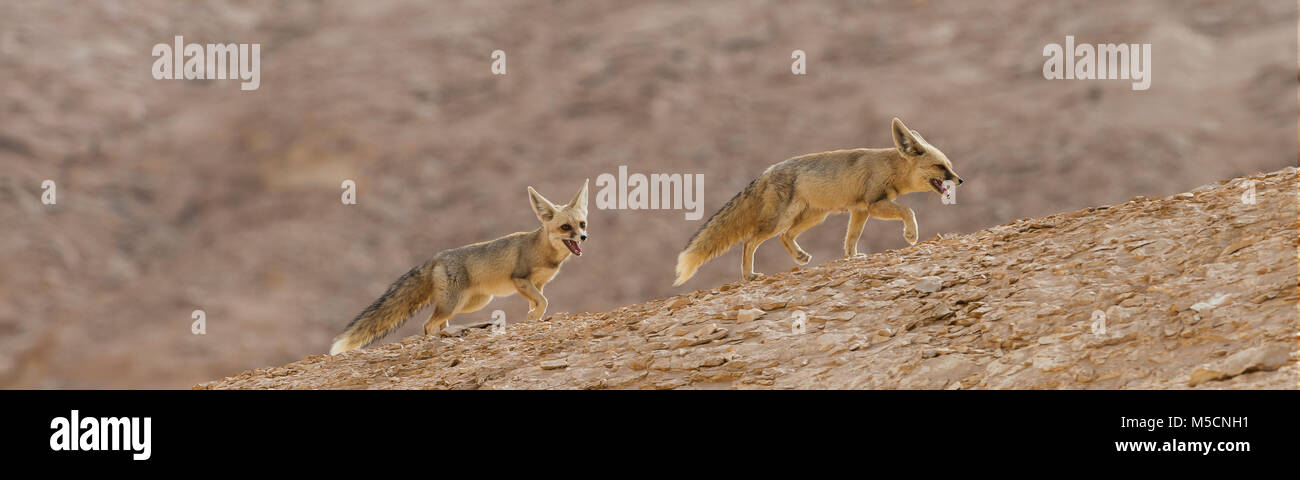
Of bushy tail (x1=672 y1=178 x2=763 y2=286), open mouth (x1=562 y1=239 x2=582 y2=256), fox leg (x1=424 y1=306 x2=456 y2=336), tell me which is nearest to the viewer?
bushy tail (x1=672 y1=178 x2=763 y2=286)

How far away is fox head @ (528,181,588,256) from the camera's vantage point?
10.8 meters

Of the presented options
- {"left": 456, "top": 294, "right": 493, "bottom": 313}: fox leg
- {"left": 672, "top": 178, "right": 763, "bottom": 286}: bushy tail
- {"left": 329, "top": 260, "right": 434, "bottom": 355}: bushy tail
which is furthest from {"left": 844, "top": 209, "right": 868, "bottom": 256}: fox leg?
{"left": 329, "top": 260, "right": 434, "bottom": 355}: bushy tail

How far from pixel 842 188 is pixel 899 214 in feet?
1.90

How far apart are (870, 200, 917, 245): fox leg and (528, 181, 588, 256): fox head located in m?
2.84

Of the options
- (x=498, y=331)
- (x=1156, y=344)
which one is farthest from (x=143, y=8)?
(x=1156, y=344)

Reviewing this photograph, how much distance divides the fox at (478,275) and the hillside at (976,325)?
941 millimetres

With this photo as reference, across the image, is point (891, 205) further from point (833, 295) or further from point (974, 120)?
point (974, 120)

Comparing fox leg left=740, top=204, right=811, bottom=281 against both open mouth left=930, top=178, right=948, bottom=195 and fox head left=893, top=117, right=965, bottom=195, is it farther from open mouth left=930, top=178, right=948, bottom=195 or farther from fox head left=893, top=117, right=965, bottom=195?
open mouth left=930, top=178, right=948, bottom=195

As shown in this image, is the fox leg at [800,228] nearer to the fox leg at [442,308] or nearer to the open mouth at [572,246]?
the open mouth at [572,246]

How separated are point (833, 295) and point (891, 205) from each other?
1738mm

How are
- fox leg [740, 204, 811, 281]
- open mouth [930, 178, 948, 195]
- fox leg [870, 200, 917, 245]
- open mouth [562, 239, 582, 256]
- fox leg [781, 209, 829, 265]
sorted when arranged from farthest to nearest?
1. open mouth [562, 239, 582, 256]
2. fox leg [781, 209, 829, 265]
3. fox leg [740, 204, 811, 281]
4. open mouth [930, 178, 948, 195]
5. fox leg [870, 200, 917, 245]

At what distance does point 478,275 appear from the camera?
35.3 feet

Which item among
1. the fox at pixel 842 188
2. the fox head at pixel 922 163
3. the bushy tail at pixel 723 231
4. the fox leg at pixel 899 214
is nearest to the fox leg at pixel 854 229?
the fox at pixel 842 188

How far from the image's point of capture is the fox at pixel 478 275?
10.7 meters
